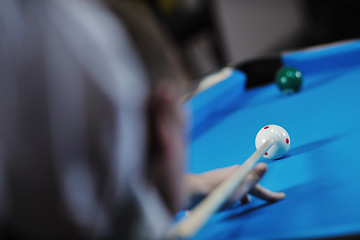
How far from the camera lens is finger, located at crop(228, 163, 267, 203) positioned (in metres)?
0.83

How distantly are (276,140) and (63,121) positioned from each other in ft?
2.15

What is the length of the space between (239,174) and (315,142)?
372 millimetres

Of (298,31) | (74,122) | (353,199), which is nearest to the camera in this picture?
(74,122)

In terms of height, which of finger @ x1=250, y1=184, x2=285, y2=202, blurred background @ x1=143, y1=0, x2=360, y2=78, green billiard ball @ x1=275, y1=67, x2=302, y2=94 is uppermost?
finger @ x1=250, y1=184, x2=285, y2=202

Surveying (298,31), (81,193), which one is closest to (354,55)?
(81,193)

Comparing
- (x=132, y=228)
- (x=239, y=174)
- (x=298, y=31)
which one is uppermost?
(x=132, y=228)

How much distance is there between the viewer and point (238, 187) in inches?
32.4

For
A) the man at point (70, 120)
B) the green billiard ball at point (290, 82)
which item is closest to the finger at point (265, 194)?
the man at point (70, 120)

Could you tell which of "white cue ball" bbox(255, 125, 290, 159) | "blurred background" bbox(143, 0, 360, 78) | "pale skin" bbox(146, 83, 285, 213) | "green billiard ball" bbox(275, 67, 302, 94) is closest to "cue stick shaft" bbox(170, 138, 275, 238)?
"pale skin" bbox(146, 83, 285, 213)

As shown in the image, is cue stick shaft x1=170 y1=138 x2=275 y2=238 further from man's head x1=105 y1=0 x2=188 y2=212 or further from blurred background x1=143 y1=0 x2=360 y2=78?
blurred background x1=143 y1=0 x2=360 y2=78

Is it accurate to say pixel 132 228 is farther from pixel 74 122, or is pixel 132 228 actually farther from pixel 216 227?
pixel 216 227

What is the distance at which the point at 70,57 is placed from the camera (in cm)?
44

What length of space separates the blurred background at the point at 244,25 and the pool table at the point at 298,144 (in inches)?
113

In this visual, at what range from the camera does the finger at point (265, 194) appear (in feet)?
2.74
